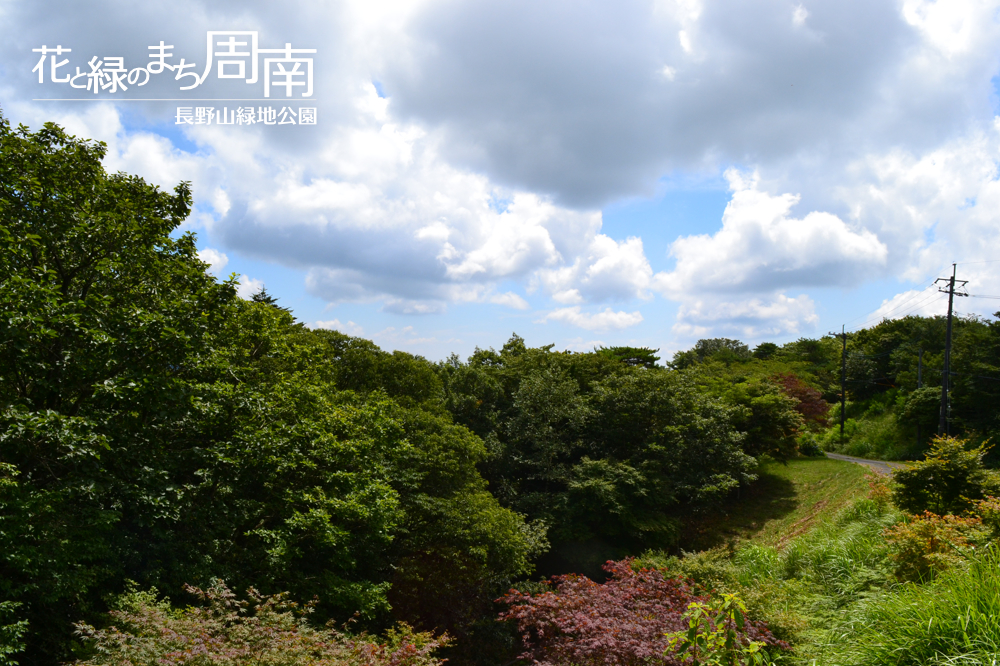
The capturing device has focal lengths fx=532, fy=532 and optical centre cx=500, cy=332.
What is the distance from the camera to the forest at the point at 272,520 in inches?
252

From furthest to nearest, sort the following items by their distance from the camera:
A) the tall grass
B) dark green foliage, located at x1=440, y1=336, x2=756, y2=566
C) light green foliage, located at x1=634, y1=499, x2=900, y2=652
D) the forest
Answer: dark green foliage, located at x1=440, y1=336, x2=756, y2=566 < light green foliage, located at x1=634, y1=499, x2=900, y2=652 < the forest < the tall grass

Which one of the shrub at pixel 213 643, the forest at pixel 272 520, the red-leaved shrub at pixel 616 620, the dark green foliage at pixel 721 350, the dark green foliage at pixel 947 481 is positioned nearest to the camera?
the shrub at pixel 213 643

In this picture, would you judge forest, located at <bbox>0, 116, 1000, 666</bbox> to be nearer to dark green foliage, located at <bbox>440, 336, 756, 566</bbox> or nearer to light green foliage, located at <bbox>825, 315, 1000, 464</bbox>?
dark green foliage, located at <bbox>440, 336, 756, 566</bbox>

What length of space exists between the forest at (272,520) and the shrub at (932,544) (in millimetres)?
37

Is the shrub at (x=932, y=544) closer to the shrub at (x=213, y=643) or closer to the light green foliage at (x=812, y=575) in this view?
the light green foliage at (x=812, y=575)

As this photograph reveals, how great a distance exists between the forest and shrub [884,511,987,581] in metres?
0.04

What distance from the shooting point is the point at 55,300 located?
7.04 m

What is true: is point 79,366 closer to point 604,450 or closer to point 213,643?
point 213,643

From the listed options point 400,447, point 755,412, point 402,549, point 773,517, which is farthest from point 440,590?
point 755,412

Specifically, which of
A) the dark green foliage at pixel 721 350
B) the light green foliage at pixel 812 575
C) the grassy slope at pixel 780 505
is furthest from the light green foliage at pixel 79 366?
the dark green foliage at pixel 721 350

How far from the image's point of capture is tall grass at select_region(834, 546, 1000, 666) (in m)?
4.40

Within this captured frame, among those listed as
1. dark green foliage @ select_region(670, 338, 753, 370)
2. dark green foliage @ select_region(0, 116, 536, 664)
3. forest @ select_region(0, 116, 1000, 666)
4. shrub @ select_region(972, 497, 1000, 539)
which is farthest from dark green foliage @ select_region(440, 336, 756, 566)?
dark green foliage @ select_region(670, 338, 753, 370)

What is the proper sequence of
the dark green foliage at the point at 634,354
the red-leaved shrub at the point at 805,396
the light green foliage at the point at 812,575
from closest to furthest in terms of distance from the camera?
the light green foliage at the point at 812,575, the red-leaved shrub at the point at 805,396, the dark green foliage at the point at 634,354

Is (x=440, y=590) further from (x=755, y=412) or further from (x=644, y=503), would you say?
(x=755, y=412)
